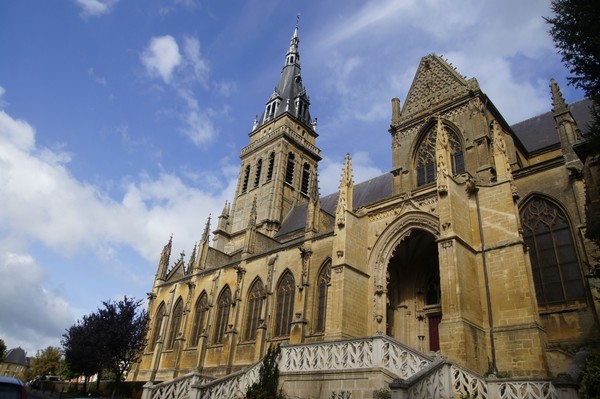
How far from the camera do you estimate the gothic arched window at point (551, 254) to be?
510 inches

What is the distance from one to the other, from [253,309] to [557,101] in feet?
53.5

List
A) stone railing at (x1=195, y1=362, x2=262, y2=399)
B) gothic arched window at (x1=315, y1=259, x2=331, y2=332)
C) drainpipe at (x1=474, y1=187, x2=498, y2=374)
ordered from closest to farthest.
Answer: stone railing at (x1=195, y1=362, x2=262, y2=399) < drainpipe at (x1=474, y1=187, x2=498, y2=374) < gothic arched window at (x1=315, y1=259, x2=331, y2=332)

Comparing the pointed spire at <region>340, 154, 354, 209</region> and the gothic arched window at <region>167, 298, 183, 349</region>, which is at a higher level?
the pointed spire at <region>340, 154, 354, 209</region>

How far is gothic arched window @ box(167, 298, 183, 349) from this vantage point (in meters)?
26.6

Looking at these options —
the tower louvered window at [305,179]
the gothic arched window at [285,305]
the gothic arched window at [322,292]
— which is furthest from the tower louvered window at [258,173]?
the gothic arched window at [322,292]

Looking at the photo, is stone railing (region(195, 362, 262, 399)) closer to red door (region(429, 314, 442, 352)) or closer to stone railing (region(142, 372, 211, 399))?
stone railing (region(142, 372, 211, 399))

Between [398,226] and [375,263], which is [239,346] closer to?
[375,263]

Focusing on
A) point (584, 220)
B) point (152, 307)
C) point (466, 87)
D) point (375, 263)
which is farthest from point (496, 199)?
point (152, 307)

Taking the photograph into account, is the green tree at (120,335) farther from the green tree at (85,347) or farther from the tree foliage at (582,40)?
the tree foliage at (582,40)

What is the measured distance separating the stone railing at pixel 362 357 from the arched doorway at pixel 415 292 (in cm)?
593

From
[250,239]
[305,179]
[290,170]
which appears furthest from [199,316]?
[305,179]

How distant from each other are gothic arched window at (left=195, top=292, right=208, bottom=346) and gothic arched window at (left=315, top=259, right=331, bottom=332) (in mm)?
8351

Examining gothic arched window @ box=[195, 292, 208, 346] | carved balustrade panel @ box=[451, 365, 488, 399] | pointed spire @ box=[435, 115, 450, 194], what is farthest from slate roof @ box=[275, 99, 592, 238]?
carved balustrade panel @ box=[451, 365, 488, 399]

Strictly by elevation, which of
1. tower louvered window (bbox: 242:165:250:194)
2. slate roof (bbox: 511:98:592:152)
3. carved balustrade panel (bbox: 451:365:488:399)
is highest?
tower louvered window (bbox: 242:165:250:194)
